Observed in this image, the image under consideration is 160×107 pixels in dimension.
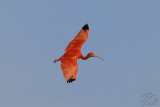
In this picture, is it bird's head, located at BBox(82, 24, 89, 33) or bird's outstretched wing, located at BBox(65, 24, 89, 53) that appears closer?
bird's outstretched wing, located at BBox(65, 24, 89, 53)

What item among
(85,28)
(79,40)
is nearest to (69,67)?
(79,40)

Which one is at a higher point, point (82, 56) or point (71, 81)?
point (82, 56)

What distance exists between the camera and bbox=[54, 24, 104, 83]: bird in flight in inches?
846

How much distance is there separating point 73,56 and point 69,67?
1121 mm

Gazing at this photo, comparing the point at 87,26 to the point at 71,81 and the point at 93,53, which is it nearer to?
the point at 93,53

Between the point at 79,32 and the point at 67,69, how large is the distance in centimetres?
354

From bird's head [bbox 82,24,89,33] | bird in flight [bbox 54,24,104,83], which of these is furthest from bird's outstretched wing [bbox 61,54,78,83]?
bird's head [bbox 82,24,89,33]

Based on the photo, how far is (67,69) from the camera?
70.8 ft

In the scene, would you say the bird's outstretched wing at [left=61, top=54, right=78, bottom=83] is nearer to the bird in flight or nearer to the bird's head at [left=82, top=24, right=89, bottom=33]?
the bird in flight

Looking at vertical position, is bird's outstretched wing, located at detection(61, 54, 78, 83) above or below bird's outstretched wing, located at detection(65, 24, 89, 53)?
below

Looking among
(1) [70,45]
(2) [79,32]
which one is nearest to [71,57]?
(1) [70,45]

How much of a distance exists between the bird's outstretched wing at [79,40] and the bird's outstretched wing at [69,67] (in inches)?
25.8

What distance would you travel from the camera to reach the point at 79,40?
23.7 metres

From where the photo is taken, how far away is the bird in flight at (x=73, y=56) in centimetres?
2148
